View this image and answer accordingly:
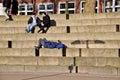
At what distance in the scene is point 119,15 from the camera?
23.2 meters

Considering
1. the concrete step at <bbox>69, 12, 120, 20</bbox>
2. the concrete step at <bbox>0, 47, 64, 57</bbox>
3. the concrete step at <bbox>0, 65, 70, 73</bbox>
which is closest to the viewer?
the concrete step at <bbox>0, 65, 70, 73</bbox>

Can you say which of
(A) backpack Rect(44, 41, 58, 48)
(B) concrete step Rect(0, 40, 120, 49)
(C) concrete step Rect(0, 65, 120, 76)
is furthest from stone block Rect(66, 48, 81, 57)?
(C) concrete step Rect(0, 65, 120, 76)

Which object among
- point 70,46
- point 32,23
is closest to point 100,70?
point 70,46

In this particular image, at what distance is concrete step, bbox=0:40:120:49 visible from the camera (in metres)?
20.2

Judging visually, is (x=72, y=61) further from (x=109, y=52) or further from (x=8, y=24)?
(x=8, y=24)

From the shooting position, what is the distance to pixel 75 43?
2130 centimetres

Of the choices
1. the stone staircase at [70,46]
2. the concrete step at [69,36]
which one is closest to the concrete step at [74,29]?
the stone staircase at [70,46]

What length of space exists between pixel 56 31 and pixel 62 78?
6.11m

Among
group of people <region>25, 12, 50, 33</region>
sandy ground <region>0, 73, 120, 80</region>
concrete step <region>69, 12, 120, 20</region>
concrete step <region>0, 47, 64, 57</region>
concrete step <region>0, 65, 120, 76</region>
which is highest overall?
concrete step <region>69, 12, 120, 20</region>

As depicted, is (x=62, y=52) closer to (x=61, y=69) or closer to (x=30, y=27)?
(x=61, y=69)

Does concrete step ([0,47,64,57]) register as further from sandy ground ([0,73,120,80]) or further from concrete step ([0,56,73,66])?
sandy ground ([0,73,120,80])

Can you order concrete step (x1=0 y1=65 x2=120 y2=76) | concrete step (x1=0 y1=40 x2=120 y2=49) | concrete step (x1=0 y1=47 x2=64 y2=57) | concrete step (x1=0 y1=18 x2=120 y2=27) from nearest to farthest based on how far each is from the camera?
concrete step (x1=0 y1=65 x2=120 y2=76) < concrete step (x1=0 y1=40 x2=120 y2=49) < concrete step (x1=0 y1=47 x2=64 y2=57) < concrete step (x1=0 y1=18 x2=120 y2=27)

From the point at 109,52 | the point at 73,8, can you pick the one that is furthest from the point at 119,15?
the point at 73,8

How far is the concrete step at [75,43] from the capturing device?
20.2m
